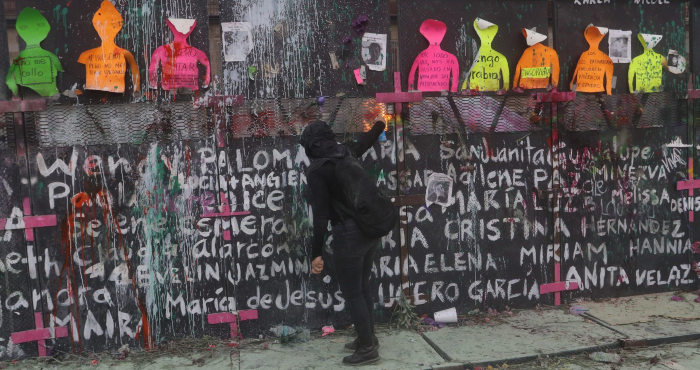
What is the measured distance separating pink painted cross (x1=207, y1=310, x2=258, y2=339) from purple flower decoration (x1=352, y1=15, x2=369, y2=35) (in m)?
2.63

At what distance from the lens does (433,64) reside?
15.9 feet

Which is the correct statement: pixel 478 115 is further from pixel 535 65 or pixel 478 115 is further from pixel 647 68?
pixel 647 68

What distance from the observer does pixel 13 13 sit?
13.8ft

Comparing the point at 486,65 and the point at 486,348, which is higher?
the point at 486,65

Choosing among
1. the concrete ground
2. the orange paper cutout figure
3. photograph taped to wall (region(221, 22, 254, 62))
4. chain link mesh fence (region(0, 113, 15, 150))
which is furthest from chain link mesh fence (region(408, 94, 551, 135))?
chain link mesh fence (region(0, 113, 15, 150))

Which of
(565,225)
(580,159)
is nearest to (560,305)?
(565,225)

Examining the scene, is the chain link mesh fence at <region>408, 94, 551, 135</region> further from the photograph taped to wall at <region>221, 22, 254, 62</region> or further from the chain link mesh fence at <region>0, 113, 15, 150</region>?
the chain link mesh fence at <region>0, 113, 15, 150</region>

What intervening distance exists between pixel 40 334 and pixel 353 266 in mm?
2615

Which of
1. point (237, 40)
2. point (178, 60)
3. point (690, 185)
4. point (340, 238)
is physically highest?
point (237, 40)

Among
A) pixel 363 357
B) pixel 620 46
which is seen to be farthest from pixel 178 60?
pixel 620 46

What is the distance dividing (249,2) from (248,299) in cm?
256

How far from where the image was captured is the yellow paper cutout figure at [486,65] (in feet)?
16.3

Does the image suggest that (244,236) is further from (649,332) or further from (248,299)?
(649,332)

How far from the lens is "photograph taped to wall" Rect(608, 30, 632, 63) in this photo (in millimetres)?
5293
